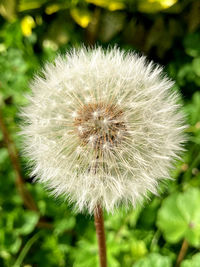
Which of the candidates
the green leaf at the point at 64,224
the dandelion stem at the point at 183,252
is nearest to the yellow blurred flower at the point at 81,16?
the green leaf at the point at 64,224

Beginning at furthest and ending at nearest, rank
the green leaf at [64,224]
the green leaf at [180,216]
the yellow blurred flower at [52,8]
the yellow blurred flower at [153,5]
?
1. the yellow blurred flower at [52,8]
2. the yellow blurred flower at [153,5]
3. the green leaf at [64,224]
4. the green leaf at [180,216]

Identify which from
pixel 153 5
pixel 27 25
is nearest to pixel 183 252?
pixel 153 5

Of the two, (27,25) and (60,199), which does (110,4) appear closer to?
(27,25)

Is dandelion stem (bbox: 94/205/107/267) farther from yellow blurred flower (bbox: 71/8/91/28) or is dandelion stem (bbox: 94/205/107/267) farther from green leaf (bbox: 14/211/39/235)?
yellow blurred flower (bbox: 71/8/91/28)

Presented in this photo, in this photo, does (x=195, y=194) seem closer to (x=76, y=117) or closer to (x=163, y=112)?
(x=163, y=112)

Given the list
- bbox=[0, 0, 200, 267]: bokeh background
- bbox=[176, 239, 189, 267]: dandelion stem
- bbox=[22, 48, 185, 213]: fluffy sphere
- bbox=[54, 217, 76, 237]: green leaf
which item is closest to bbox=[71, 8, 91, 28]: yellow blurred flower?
bbox=[0, 0, 200, 267]: bokeh background

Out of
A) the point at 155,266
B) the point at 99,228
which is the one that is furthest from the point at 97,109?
the point at 155,266

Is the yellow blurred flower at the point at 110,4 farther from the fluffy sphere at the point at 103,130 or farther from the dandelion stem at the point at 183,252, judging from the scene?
the dandelion stem at the point at 183,252
